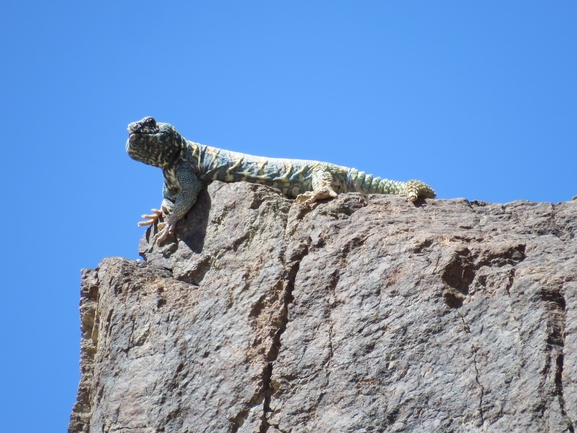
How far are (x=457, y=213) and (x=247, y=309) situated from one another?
2716 millimetres

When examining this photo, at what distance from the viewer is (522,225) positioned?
1075 cm

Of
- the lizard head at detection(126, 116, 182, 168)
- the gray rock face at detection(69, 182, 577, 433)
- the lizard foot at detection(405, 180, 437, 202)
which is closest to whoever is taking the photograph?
the gray rock face at detection(69, 182, 577, 433)

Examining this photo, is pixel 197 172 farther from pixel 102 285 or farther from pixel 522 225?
pixel 522 225

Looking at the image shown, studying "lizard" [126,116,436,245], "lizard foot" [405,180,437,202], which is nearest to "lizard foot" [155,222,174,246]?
"lizard" [126,116,436,245]

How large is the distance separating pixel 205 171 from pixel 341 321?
11.8 ft

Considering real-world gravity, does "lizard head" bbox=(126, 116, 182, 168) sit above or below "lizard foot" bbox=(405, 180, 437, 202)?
above

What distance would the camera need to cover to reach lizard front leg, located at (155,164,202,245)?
40.6ft

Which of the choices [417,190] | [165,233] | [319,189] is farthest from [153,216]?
[417,190]

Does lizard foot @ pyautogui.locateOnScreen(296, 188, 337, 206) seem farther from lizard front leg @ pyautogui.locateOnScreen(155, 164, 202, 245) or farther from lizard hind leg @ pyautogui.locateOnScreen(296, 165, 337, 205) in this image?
lizard front leg @ pyautogui.locateOnScreen(155, 164, 202, 245)

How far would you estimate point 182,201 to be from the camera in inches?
488

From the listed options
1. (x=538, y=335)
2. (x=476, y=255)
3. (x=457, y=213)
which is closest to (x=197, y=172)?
(x=457, y=213)

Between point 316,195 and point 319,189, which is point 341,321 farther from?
point 319,189

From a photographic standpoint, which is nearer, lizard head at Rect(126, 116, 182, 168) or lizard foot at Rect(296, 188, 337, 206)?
lizard foot at Rect(296, 188, 337, 206)

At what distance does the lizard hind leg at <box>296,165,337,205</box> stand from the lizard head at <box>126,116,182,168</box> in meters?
2.03
